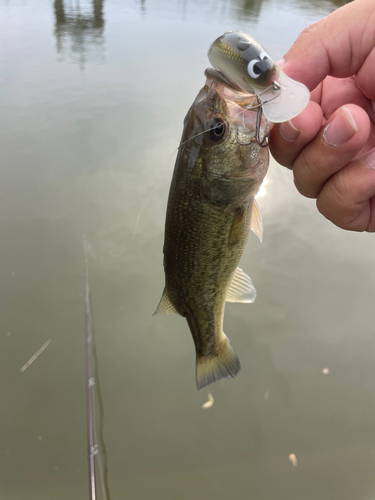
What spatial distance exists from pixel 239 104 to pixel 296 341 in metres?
2.41

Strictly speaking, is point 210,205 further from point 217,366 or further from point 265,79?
point 217,366

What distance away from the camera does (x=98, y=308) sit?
298cm

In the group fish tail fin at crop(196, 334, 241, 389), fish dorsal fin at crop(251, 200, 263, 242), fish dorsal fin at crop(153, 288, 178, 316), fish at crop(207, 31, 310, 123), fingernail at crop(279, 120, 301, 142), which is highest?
fish at crop(207, 31, 310, 123)

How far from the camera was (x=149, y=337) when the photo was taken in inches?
113

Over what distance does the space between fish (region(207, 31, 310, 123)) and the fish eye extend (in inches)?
9.5

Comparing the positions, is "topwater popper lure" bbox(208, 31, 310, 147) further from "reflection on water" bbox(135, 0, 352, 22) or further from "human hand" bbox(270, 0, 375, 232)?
"reflection on water" bbox(135, 0, 352, 22)

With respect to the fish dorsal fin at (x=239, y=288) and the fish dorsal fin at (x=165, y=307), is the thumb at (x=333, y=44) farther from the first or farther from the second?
the fish dorsal fin at (x=165, y=307)

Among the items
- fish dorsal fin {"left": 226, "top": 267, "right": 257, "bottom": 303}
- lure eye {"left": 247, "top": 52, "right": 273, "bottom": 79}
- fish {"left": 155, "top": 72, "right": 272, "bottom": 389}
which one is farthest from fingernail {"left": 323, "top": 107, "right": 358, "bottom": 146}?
fish dorsal fin {"left": 226, "top": 267, "right": 257, "bottom": 303}

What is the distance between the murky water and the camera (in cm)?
227

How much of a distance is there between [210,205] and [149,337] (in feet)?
6.46

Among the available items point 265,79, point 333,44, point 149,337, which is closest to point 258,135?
point 265,79

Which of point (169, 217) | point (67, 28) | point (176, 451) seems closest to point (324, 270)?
point (176, 451)

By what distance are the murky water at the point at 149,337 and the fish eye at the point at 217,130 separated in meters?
0.55

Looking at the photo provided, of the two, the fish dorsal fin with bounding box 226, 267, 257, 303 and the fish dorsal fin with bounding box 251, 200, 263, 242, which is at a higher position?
the fish dorsal fin with bounding box 251, 200, 263, 242
